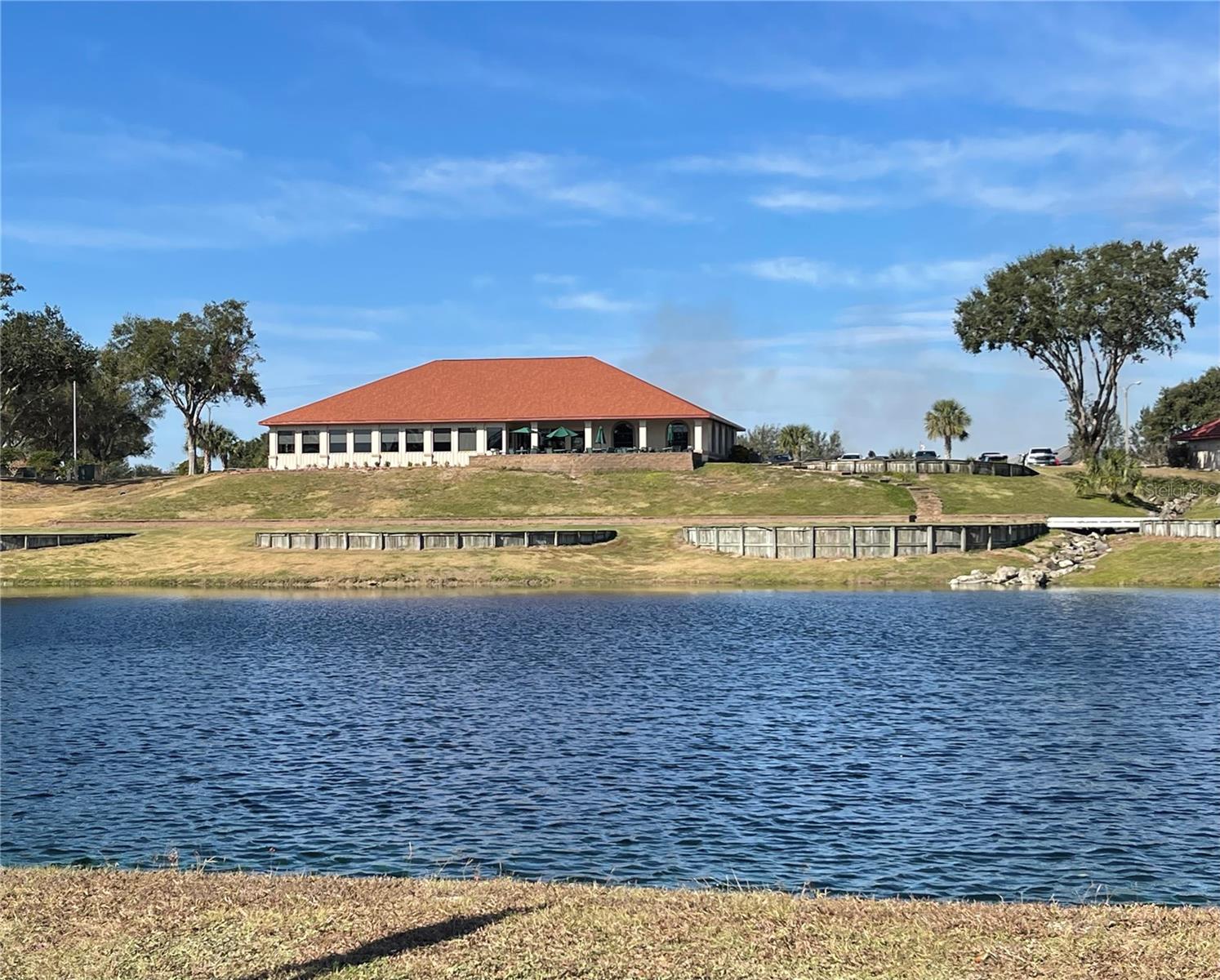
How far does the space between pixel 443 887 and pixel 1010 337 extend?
10949cm

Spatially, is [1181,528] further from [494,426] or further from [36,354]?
[36,354]

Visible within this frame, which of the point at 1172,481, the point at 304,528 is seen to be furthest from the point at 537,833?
the point at 1172,481

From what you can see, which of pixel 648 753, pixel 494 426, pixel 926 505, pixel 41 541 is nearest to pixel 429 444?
pixel 494 426

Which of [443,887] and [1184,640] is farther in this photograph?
[1184,640]

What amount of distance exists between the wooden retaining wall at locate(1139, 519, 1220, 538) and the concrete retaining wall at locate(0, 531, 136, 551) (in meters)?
62.7

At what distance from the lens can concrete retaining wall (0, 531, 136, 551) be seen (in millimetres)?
77500

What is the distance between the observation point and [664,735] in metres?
27.3

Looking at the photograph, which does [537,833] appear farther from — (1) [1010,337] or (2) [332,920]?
(1) [1010,337]

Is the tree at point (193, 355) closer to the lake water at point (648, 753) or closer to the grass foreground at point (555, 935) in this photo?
the lake water at point (648, 753)

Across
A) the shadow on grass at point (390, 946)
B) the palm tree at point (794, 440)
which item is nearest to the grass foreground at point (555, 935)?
the shadow on grass at point (390, 946)

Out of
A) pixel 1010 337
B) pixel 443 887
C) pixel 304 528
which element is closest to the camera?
pixel 443 887

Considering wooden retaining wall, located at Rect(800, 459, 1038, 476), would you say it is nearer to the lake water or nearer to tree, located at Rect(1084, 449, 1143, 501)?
tree, located at Rect(1084, 449, 1143, 501)

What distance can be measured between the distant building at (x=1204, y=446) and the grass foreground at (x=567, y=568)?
50.6 m

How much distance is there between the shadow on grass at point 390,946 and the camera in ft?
38.2
